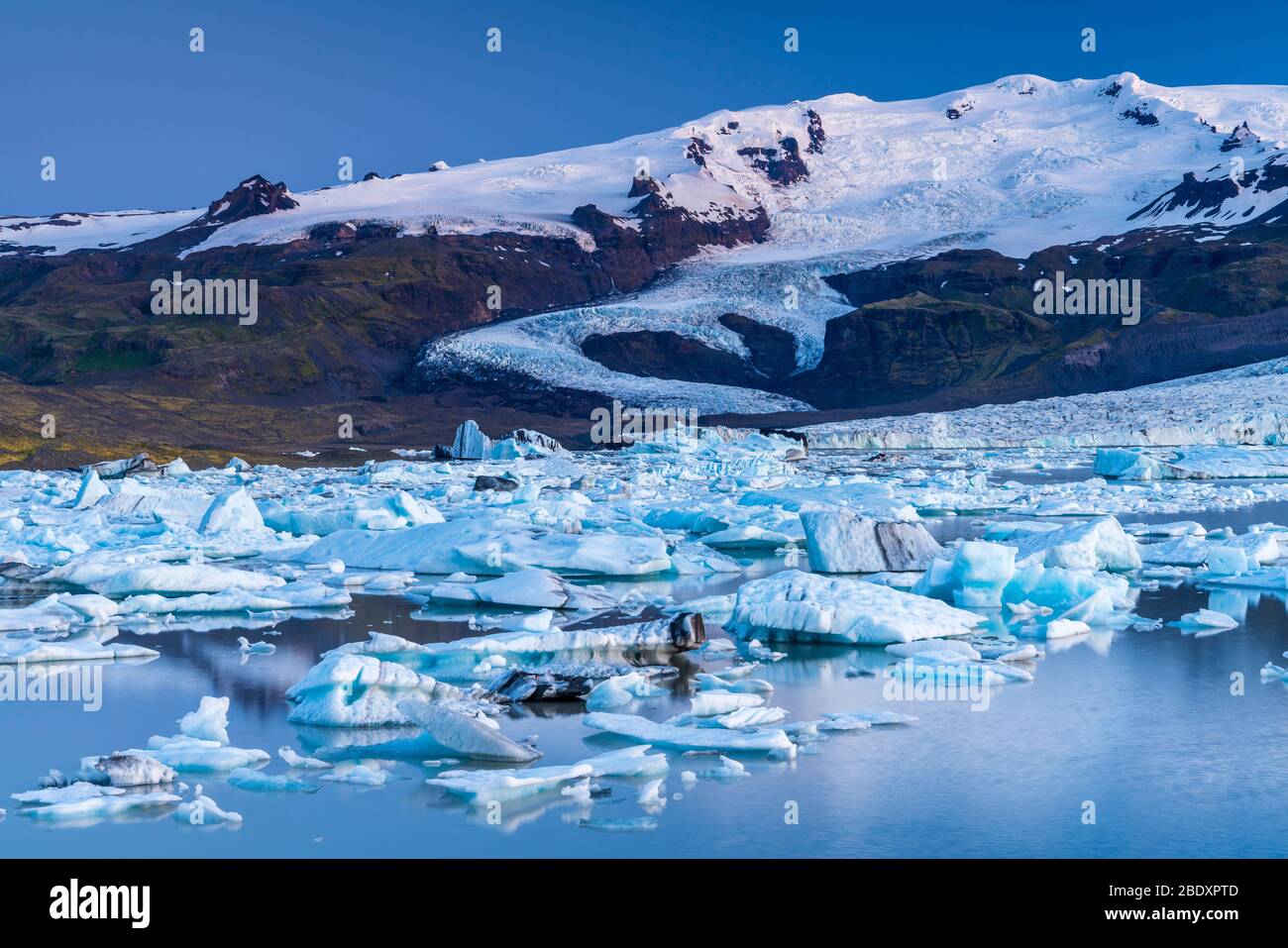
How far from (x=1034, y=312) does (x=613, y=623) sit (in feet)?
304

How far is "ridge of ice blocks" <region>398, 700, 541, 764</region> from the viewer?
8.01 meters

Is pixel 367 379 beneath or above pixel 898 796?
above

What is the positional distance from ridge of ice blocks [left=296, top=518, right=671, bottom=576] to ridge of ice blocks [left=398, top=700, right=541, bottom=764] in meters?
7.42

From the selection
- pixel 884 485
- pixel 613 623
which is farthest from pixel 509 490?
pixel 613 623

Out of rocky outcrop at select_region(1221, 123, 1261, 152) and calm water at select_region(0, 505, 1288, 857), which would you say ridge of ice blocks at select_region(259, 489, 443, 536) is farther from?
rocky outcrop at select_region(1221, 123, 1261, 152)

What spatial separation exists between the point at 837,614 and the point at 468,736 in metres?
4.65

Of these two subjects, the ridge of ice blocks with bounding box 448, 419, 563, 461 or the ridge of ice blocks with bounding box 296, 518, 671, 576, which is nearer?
the ridge of ice blocks with bounding box 296, 518, 671, 576

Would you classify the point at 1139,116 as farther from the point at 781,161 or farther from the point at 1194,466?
the point at 1194,466

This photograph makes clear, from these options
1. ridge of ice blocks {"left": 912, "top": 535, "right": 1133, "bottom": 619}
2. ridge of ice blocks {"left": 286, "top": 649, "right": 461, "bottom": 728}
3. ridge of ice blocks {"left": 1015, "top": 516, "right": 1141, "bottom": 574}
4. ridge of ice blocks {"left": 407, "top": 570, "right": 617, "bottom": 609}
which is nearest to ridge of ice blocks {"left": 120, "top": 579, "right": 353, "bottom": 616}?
ridge of ice blocks {"left": 407, "top": 570, "right": 617, "bottom": 609}

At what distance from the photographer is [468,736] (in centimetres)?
810

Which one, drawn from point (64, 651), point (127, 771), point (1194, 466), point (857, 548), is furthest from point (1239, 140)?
point (127, 771)

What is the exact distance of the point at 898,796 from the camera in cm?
727
